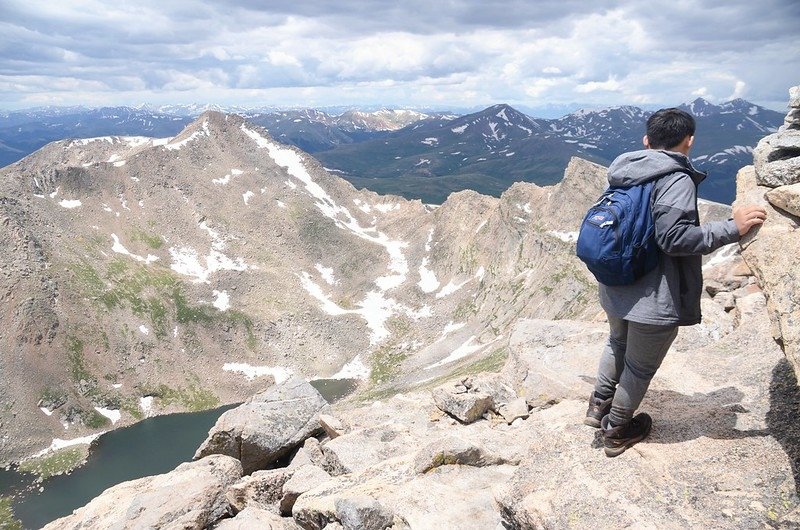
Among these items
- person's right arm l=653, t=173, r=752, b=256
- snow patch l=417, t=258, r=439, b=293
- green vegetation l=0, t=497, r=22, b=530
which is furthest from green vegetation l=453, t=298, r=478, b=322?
person's right arm l=653, t=173, r=752, b=256

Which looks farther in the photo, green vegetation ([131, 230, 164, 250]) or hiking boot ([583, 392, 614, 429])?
green vegetation ([131, 230, 164, 250])

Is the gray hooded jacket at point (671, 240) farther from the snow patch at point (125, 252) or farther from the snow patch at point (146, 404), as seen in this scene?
the snow patch at point (125, 252)

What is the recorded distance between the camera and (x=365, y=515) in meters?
11.9

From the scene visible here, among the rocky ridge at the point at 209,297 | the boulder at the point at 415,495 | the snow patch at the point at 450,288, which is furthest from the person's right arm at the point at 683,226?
the snow patch at the point at 450,288

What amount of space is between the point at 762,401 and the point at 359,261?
188 m

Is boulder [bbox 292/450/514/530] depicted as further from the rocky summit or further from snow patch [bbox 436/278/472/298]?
snow patch [bbox 436/278/472/298]

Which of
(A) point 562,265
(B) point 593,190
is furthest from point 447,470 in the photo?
(B) point 593,190

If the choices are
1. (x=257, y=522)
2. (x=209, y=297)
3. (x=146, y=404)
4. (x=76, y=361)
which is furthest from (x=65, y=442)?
(x=257, y=522)

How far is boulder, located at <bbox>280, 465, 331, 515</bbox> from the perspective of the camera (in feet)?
55.3

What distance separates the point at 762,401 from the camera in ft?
38.8

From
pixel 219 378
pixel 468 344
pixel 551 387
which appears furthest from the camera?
pixel 219 378

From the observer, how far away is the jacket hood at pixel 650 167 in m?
9.26

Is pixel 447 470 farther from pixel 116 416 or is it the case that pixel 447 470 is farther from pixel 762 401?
pixel 116 416

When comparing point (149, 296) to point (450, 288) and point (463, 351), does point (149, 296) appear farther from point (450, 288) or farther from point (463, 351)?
point (463, 351)
